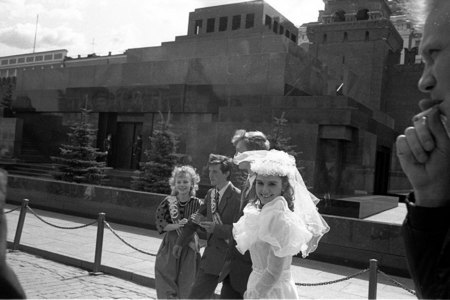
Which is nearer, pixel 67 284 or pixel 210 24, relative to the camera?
pixel 67 284

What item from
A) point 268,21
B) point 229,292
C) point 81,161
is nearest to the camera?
point 229,292

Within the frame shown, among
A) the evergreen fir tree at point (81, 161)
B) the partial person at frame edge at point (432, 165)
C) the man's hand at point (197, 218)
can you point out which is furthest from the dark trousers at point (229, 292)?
the evergreen fir tree at point (81, 161)

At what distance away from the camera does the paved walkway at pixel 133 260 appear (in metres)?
6.75

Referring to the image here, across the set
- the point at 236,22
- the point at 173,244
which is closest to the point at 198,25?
the point at 236,22

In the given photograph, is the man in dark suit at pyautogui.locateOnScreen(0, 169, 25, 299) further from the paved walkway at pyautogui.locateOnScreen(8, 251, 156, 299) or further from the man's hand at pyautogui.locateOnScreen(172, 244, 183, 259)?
the paved walkway at pyautogui.locateOnScreen(8, 251, 156, 299)

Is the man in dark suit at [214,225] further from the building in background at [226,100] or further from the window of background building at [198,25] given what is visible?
the window of background building at [198,25]

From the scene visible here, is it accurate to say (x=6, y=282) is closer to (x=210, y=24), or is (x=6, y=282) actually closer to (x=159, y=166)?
(x=159, y=166)

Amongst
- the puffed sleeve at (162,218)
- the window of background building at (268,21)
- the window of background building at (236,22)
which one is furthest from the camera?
the window of background building at (236,22)

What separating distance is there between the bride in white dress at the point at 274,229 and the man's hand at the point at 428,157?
2517 mm

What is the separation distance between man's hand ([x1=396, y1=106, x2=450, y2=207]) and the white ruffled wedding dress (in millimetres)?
2517

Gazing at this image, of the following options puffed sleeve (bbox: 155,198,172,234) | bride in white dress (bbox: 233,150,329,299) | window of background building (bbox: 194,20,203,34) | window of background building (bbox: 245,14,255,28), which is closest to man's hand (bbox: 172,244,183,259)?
puffed sleeve (bbox: 155,198,172,234)

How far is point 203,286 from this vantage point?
478 centimetres

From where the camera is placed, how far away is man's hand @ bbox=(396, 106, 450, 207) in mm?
1092

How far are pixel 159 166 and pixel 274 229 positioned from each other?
10360mm
